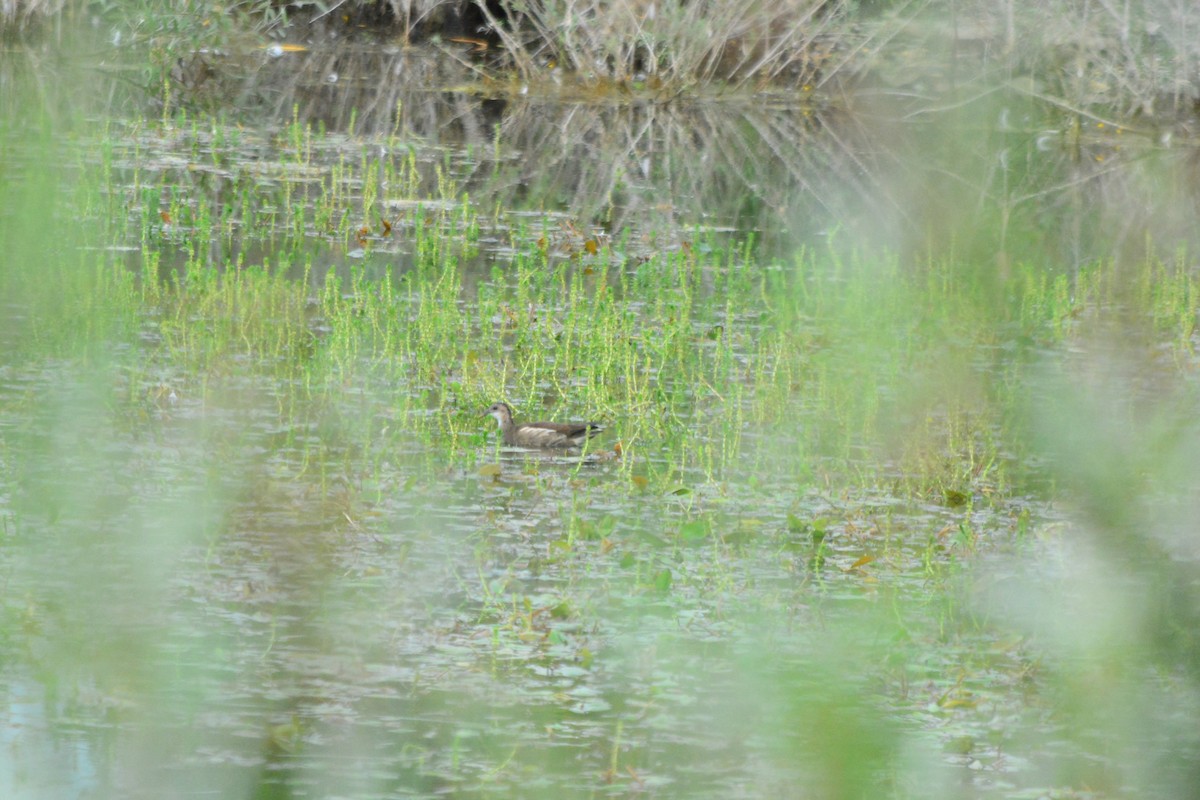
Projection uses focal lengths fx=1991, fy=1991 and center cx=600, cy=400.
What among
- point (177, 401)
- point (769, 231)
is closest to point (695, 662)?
point (177, 401)

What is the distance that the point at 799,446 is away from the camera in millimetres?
8203

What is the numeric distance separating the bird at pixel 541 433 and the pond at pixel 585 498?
0.23ft

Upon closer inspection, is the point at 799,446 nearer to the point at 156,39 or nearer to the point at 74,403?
the point at 74,403

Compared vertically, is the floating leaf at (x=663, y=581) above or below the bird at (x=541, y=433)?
below

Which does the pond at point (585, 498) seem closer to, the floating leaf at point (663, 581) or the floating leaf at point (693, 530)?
the floating leaf at point (663, 581)

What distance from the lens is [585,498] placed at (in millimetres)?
7375

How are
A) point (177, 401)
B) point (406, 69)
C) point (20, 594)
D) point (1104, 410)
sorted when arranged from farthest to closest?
point (406, 69) → point (177, 401) → point (20, 594) → point (1104, 410)

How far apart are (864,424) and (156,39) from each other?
50.9ft

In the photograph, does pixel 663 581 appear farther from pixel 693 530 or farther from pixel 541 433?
pixel 541 433

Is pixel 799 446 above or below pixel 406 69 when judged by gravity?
below

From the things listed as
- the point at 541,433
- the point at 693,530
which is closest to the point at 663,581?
the point at 693,530

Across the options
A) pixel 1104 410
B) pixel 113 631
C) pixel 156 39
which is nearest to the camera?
pixel 1104 410

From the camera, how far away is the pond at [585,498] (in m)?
4.73

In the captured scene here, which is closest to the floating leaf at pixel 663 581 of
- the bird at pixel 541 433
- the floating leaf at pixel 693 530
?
the floating leaf at pixel 693 530
